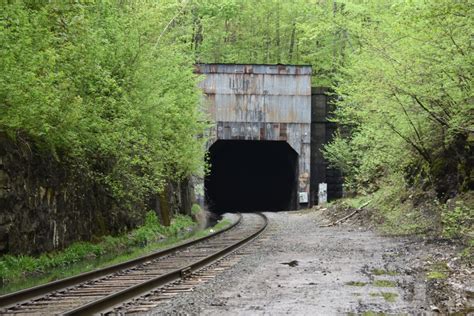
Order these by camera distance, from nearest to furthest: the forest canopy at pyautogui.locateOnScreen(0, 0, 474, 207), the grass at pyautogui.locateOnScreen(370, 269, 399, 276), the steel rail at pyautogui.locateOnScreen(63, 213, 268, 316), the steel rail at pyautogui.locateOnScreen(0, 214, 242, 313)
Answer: the steel rail at pyautogui.locateOnScreen(63, 213, 268, 316), the steel rail at pyautogui.locateOnScreen(0, 214, 242, 313), the grass at pyautogui.locateOnScreen(370, 269, 399, 276), the forest canopy at pyautogui.locateOnScreen(0, 0, 474, 207)

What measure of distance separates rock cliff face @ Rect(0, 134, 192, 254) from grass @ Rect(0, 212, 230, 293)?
271 mm

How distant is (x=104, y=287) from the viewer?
10.4m

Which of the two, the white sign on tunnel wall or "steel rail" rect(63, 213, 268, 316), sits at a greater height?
the white sign on tunnel wall

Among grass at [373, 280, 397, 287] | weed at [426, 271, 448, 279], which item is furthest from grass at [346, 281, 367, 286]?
weed at [426, 271, 448, 279]

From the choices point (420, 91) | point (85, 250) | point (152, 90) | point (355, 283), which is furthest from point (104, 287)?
point (152, 90)

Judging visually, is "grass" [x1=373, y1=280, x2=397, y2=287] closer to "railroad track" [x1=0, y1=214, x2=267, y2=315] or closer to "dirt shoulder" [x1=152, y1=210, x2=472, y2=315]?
"dirt shoulder" [x1=152, y1=210, x2=472, y2=315]

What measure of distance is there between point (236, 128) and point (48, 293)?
29.0 metres

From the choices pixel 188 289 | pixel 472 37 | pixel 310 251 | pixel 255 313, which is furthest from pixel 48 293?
pixel 472 37

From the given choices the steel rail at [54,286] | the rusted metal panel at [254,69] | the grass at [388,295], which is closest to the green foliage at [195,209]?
the rusted metal panel at [254,69]

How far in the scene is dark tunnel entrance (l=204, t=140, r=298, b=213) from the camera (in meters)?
46.6

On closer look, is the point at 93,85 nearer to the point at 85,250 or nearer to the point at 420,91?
the point at 85,250

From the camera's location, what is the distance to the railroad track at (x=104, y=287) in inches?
332

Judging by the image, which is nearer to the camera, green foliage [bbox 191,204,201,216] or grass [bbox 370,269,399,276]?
grass [bbox 370,269,399,276]

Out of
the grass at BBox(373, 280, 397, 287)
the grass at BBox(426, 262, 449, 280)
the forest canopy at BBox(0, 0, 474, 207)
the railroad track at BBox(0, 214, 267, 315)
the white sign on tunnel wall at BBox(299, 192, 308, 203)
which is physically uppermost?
the forest canopy at BBox(0, 0, 474, 207)
